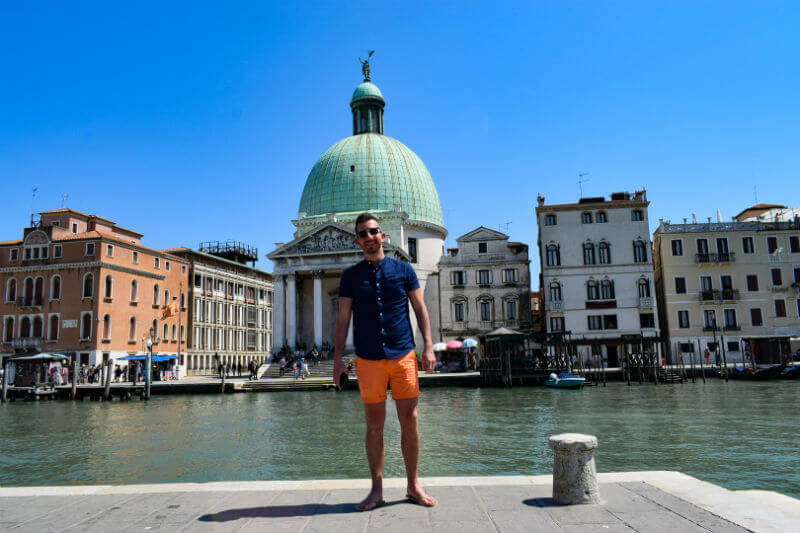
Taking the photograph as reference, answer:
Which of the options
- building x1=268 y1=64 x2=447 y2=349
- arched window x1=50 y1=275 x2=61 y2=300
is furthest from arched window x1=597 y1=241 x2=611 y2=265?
arched window x1=50 y1=275 x2=61 y2=300

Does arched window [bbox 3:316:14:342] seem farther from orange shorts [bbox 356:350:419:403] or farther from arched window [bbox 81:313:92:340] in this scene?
orange shorts [bbox 356:350:419:403]

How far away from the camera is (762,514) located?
4.21m

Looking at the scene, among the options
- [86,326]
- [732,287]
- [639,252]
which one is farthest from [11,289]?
[732,287]

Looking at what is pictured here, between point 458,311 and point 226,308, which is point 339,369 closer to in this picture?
point 458,311

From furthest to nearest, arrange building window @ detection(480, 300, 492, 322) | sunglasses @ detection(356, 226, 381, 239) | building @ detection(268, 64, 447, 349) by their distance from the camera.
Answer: building window @ detection(480, 300, 492, 322)
building @ detection(268, 64, 447, 349)
sunglasses @ detection(356, 226, 381, 239)

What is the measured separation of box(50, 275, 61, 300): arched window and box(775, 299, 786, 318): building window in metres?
48.3

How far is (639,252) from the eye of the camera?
4325cm

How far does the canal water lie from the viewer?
9242mm

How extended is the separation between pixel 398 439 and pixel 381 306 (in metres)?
8.29

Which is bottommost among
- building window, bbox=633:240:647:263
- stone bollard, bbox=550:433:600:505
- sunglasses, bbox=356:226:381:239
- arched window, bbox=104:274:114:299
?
stone bollard, bbox=550:433:600:505

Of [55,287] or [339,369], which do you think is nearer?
[339,369]

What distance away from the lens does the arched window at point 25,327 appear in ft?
132

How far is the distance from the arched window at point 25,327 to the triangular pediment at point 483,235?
30.6 metres

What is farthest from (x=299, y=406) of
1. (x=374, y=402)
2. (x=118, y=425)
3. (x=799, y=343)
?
(x=799, y=343)
